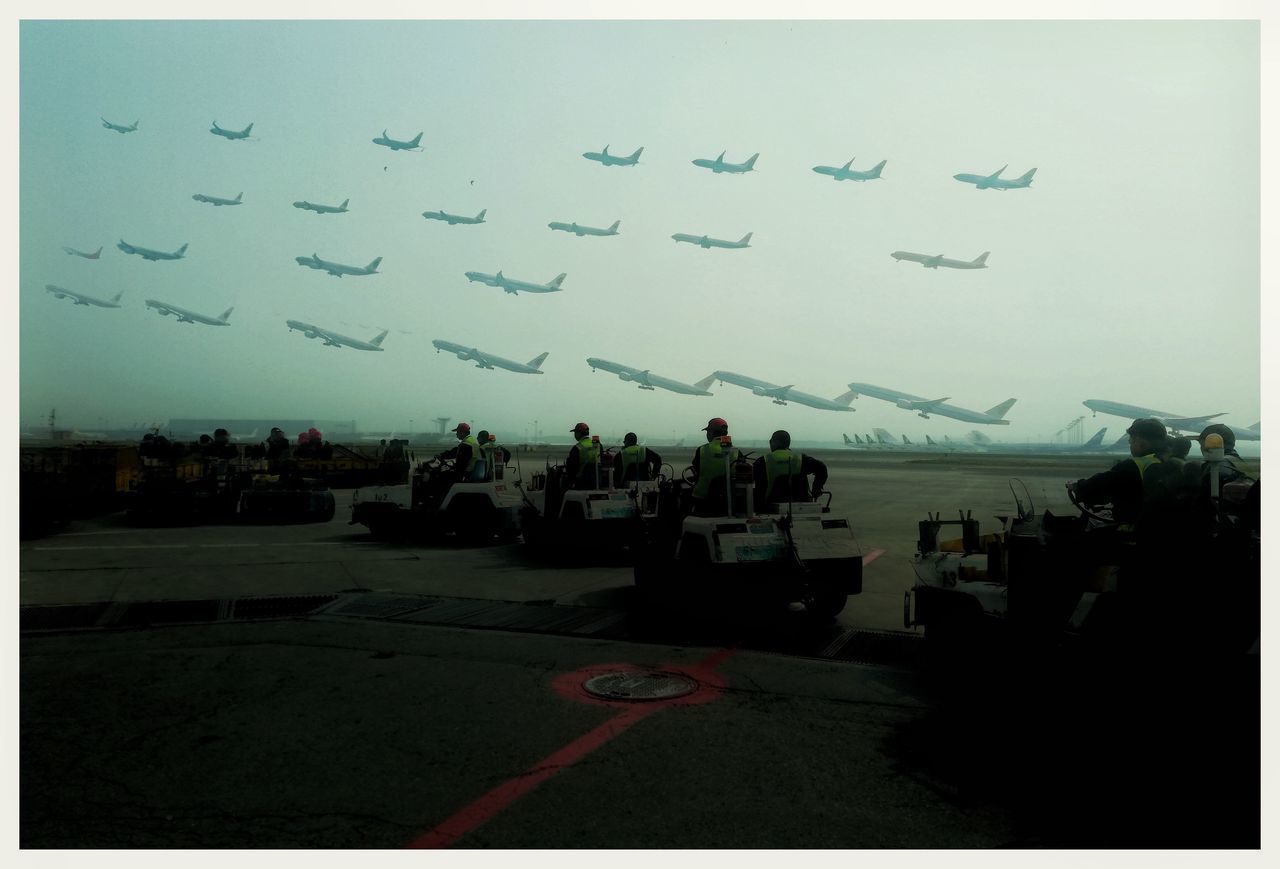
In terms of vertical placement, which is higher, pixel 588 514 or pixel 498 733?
pixel 588 514

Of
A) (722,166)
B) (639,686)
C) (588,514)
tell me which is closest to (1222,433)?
(639,686)

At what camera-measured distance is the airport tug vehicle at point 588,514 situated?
40.5 feet

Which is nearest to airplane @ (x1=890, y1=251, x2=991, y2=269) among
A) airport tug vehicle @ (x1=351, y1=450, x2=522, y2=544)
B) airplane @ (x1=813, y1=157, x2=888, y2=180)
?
airplane @ (x1=813, y1=157, x2=888, y2=180)

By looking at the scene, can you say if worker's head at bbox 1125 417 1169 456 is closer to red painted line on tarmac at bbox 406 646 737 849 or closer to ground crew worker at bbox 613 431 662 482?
red painted line on tarmac at bbox 406 646 737 849

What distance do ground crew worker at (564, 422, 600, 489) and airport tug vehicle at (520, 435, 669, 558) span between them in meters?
0.02

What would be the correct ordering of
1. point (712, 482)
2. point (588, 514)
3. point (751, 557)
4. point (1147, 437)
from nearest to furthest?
point (1147, 437)
point (751, 557)
point (712, 482)
point (588, 514)

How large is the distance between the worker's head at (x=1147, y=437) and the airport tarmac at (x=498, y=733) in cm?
80

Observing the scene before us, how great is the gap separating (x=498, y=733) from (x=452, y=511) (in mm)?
9627

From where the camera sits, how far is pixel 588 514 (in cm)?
1231

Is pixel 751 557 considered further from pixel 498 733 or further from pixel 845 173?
pixel 845 173

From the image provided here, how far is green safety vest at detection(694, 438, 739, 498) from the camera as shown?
27.9 ft

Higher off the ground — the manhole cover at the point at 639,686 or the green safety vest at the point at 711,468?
the green safety vest at the point at 711,468

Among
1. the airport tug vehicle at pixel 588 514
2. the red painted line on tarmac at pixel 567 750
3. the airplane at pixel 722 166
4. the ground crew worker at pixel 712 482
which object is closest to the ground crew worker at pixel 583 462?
the airport tug vehicle at pixel 588 514

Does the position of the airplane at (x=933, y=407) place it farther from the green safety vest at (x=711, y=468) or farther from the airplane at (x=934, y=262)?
the green safety vest at (x=711, y=468)
